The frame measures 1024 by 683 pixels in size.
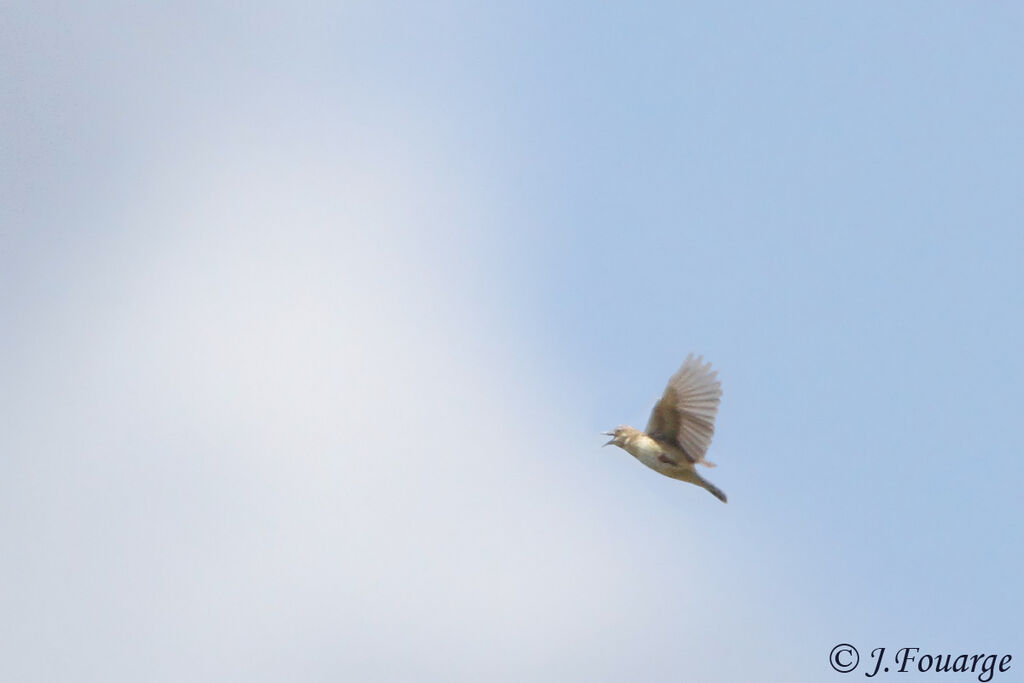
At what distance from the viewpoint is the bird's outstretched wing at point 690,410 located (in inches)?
805

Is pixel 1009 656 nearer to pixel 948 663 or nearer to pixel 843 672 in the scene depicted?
pixel 948 663

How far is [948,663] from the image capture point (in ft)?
76.9

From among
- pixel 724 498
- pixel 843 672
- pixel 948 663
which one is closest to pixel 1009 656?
pixel 948 663

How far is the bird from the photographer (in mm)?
20469

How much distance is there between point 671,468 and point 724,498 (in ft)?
2.80

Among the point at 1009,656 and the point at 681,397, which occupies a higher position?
the point at 681,397

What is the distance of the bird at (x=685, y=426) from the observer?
806 inches

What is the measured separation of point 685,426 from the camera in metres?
20.8

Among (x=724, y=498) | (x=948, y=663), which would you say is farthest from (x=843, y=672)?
(x=724, y=498)

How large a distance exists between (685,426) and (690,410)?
252mm

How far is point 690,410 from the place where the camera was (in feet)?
67.7

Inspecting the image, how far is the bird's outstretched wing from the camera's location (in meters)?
20.5

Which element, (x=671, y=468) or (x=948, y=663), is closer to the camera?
(x=671, y=468)

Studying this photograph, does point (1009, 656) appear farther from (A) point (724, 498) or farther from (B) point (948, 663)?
(A) point (724, 498)
